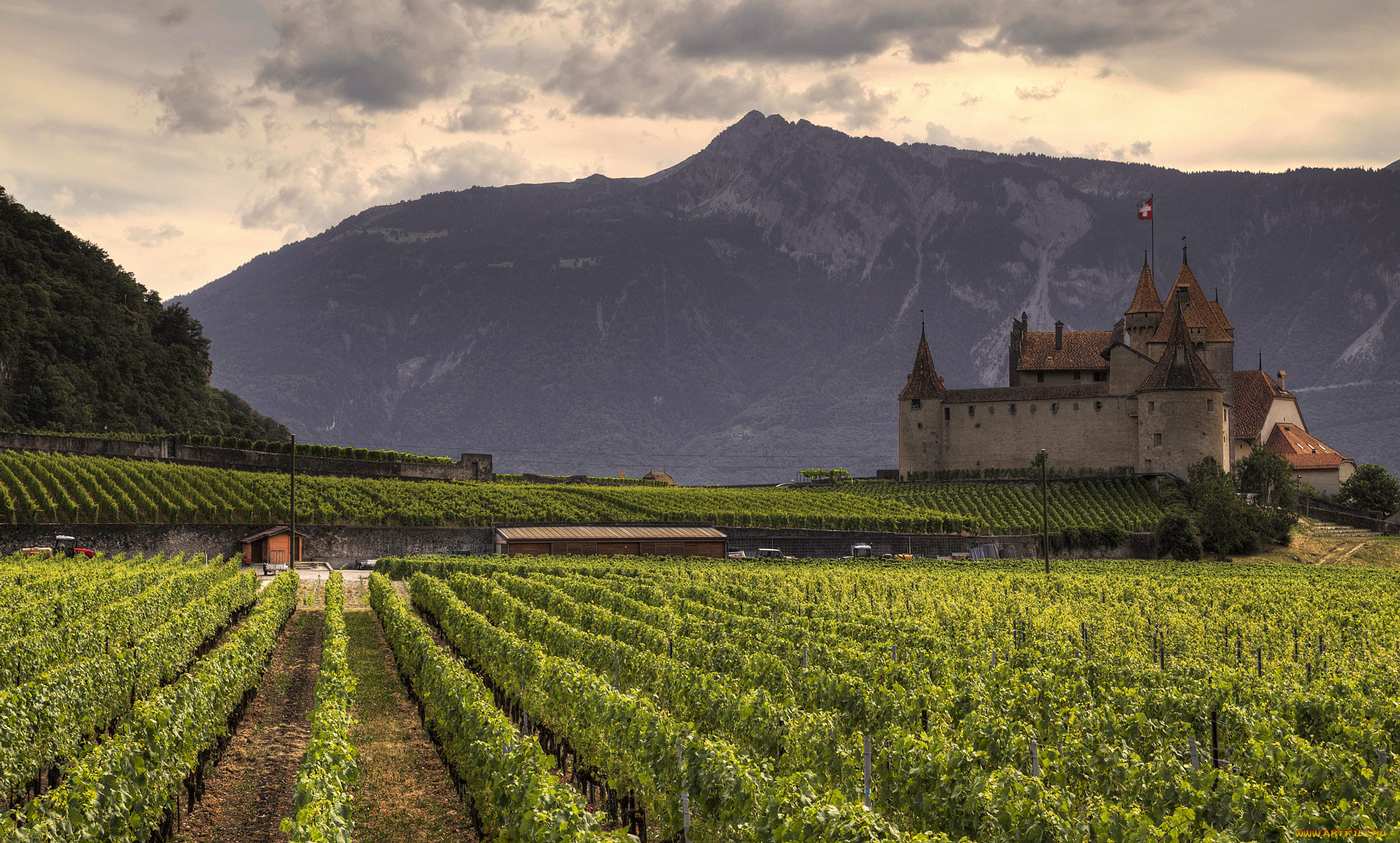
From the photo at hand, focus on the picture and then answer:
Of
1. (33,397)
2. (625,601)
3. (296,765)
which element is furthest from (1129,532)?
(33,397)

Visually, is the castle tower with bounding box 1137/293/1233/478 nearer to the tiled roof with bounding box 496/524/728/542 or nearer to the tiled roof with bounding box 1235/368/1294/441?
the tiled roof with bounding box 1235/368/1294/441

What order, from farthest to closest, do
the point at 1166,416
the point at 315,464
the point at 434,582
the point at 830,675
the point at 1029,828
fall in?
the point at 1166,416
the point at 315,464
the point at 434,582
the point at 830,675
the point at 1029,828

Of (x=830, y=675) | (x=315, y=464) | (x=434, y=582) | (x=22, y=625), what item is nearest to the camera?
(x=830, y=675)

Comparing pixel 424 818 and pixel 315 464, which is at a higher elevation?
pixel 315 464

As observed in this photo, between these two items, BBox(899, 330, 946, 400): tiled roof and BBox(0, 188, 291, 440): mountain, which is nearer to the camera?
BBox(0, 188, 291, 440): mountain

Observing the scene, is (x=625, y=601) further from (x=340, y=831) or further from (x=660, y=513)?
(x=660, y=513)

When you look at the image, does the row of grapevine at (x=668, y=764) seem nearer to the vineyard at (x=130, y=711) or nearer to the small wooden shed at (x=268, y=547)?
the vineyard at (x=130, y=711)

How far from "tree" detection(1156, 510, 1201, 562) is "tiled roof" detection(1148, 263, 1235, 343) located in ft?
83.4

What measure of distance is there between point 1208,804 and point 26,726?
48.0 ft

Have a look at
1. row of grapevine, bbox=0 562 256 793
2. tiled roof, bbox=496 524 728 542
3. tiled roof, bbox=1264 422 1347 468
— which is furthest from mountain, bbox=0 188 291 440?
tiled roof, bbox=1264 422 1347 468

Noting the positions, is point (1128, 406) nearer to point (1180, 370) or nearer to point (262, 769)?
point (1180, 370)

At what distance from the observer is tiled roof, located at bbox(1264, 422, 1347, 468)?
307 feet

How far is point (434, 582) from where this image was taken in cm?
3694

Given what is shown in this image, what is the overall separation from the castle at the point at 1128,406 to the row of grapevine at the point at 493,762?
263 ft
